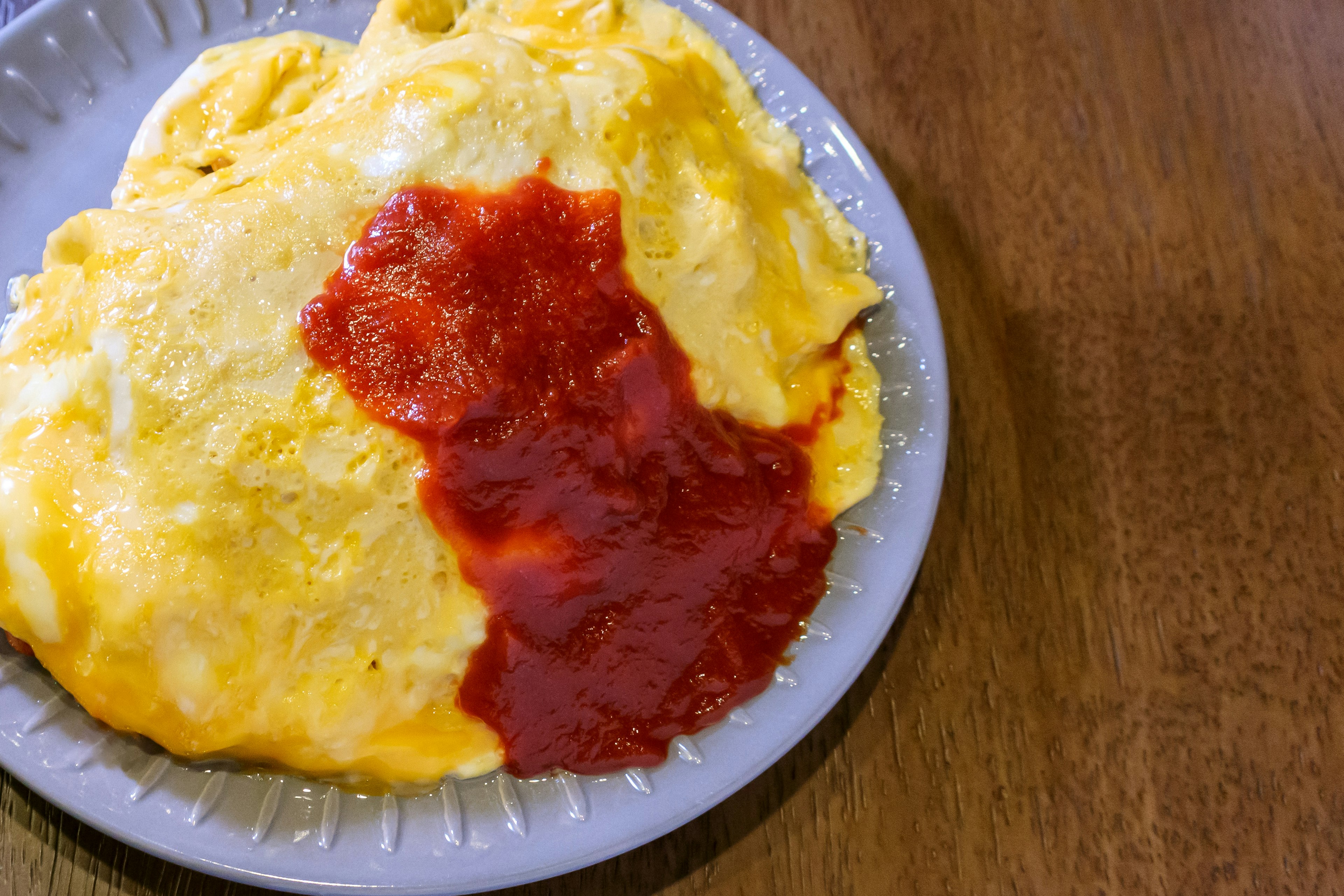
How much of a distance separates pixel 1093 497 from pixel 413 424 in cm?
150

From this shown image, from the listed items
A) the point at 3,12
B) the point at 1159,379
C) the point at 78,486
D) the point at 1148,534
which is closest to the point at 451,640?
the point at 78,486

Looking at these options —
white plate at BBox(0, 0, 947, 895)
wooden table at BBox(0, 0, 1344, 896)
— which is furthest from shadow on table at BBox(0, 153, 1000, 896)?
white plate at BBox(0, 0, 947, 895)

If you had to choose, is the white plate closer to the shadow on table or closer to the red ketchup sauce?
the red ketchup sauce

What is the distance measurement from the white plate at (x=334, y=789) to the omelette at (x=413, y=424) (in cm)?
6

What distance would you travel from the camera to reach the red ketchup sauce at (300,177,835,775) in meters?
1.24

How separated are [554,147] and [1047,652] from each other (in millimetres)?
1431

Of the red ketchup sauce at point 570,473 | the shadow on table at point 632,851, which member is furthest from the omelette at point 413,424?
the shadow on table at point 632,851

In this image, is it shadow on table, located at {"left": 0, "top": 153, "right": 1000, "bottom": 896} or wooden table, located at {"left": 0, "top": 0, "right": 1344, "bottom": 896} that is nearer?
shadow on table, located at {"left": 0, "top": 153, "right": 1000, "bottom": 896}

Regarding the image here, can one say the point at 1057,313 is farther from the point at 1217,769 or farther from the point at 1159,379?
the point at 1217,769

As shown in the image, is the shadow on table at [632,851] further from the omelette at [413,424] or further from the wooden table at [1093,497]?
the omelette at [413,424]

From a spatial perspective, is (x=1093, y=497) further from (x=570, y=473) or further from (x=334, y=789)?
(x=334, y=789)

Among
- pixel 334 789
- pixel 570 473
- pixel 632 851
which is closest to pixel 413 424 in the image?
pixel 570 473

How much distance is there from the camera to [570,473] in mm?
1310

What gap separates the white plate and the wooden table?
0.79 ft
